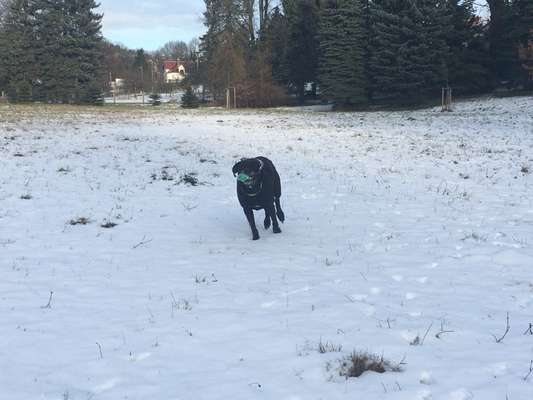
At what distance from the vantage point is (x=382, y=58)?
42.0m

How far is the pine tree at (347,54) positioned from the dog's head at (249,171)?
39046 mm

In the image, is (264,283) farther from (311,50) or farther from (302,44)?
(302,44)

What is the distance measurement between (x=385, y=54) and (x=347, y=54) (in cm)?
446

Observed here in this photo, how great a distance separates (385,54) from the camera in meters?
41.4

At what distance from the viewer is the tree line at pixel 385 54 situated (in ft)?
131

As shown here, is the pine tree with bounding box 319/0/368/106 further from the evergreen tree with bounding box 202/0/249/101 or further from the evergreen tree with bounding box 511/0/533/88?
the evergreen tree with bounding box 511/0/533/88

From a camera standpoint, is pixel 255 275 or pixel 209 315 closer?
pixel 209 315

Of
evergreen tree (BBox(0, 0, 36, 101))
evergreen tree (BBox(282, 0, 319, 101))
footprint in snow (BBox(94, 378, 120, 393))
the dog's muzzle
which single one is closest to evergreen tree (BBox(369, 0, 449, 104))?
evergreen tree (BBox(282, 0, 319, 101))

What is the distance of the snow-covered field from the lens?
3.73 meters

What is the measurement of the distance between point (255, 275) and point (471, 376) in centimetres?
306

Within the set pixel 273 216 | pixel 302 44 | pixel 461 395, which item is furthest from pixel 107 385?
pixel 302 44

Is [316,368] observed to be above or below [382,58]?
below

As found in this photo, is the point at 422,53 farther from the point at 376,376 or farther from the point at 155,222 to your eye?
the point at 376,376

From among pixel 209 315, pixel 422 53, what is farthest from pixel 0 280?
pixel 422 53
